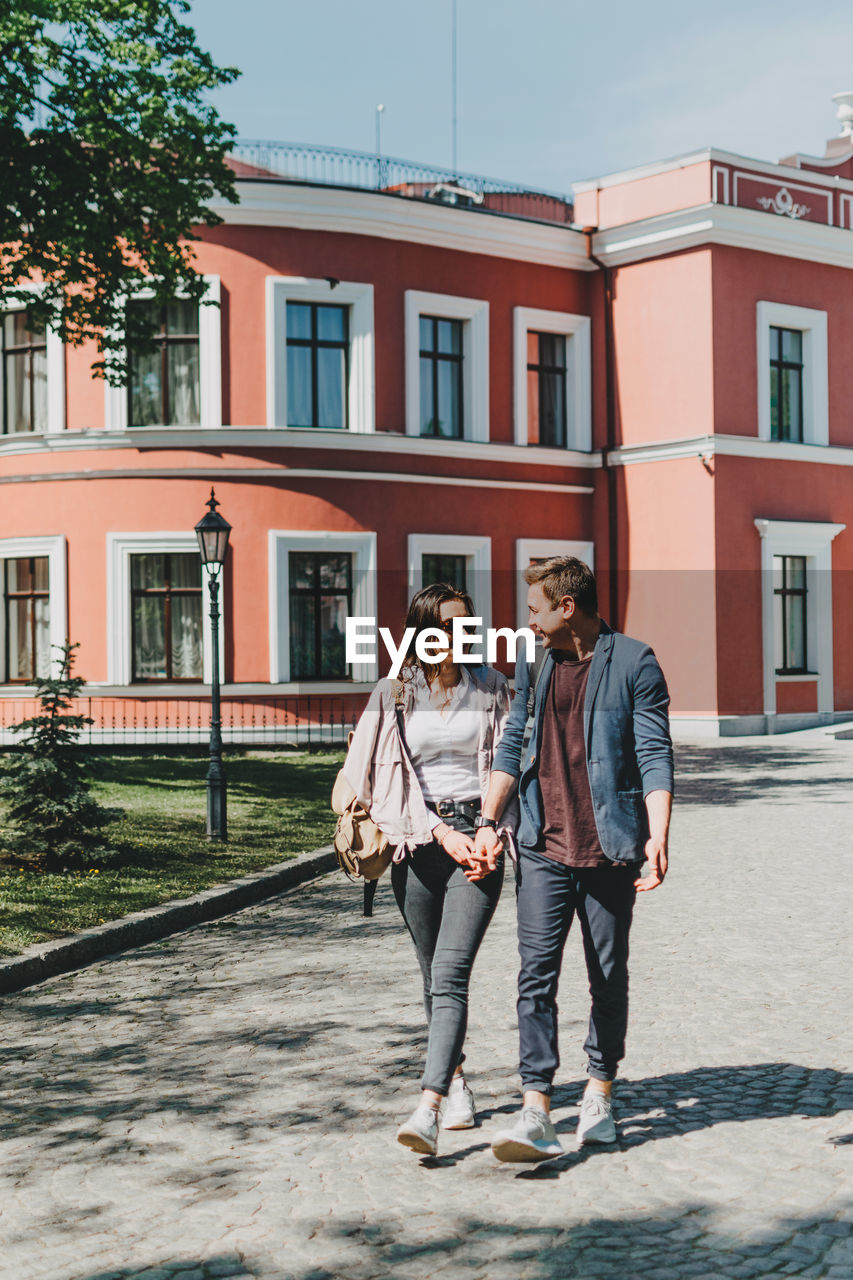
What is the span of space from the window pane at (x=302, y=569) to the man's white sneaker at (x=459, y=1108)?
2004 cm

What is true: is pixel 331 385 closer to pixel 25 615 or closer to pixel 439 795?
pixel 25 615

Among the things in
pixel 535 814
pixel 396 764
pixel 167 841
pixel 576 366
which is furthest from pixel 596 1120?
pixel 576 366

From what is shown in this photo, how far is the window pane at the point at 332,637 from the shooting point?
25297 mm

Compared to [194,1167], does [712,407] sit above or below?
above

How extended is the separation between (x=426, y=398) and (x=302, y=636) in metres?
5.09

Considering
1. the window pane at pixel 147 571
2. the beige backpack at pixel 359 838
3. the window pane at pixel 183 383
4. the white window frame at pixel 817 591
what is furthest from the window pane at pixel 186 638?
the beige backpack at pixel 359 838

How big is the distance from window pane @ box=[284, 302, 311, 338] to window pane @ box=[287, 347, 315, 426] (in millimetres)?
260

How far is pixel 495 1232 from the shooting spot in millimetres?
4266

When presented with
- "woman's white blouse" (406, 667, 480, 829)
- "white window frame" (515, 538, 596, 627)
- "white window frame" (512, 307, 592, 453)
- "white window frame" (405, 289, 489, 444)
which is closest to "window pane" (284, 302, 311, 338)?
"white window frame" (405, 289, 489, 444)

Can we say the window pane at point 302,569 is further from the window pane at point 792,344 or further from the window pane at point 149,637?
the window pane at point 792,344

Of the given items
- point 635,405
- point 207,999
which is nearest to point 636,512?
point 635,405

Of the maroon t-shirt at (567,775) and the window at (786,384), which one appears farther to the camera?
the window at (786,384)

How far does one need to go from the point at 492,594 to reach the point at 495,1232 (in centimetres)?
2283

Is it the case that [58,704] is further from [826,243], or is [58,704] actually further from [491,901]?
[826,243]
